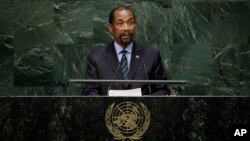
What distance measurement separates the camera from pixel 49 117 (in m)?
3.56

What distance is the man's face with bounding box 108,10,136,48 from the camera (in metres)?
4.93

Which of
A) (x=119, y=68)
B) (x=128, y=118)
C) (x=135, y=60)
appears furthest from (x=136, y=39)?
(x=128, y=118)

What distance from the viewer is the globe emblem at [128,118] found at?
11.7 ft

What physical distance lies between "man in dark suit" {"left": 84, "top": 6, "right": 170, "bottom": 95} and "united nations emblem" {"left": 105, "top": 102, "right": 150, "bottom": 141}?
109 centimetres

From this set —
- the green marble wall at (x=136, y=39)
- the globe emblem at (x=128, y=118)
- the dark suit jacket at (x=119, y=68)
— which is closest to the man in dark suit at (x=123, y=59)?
the dark suit jacket at (x=119, y=68)

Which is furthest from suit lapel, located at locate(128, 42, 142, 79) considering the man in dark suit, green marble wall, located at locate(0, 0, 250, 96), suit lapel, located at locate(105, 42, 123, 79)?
green marble wall, located at locate(0, 0, 250, 96)

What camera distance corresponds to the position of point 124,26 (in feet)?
16.1

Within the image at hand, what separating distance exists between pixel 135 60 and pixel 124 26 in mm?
288

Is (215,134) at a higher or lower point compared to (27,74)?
lower

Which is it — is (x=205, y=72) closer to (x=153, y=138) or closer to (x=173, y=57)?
(x=173, y=57)

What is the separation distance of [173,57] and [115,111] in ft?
11.1

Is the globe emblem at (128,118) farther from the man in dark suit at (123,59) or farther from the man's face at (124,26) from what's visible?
the man's face at (124,26)

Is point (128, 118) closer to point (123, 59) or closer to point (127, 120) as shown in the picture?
point (127, 120)

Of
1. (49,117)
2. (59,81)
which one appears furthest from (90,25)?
(49,117)
